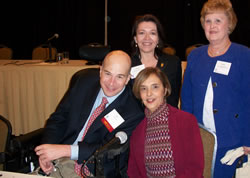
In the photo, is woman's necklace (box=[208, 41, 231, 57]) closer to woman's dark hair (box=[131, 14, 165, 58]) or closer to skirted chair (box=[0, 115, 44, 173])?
woman's dark hair (box=[131, 14, 165, 58])

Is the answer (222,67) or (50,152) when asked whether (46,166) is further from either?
(222,67)

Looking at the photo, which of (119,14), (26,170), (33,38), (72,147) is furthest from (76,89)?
(33,38)

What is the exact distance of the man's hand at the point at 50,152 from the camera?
1543mm

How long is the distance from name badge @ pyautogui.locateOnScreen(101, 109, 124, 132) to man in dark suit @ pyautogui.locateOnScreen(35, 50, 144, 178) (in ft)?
0.04

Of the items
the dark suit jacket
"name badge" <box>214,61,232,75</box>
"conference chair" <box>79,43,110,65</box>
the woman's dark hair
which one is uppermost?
the woman's dark hair

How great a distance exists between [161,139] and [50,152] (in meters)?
0.77

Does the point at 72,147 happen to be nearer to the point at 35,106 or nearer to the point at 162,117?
the point at 162,117

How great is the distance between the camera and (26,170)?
186cm

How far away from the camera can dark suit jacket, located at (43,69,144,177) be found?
173 centimetres

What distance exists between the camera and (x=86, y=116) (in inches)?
72.9

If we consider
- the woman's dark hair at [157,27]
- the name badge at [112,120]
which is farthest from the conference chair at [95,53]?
the name badge at [112,120]

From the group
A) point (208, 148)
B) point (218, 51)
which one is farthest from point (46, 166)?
point (218, 51)

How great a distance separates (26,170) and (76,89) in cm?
77

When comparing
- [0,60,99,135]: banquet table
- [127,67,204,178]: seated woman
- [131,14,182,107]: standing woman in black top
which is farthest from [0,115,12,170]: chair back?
[0,60,99,135]: banquet table
